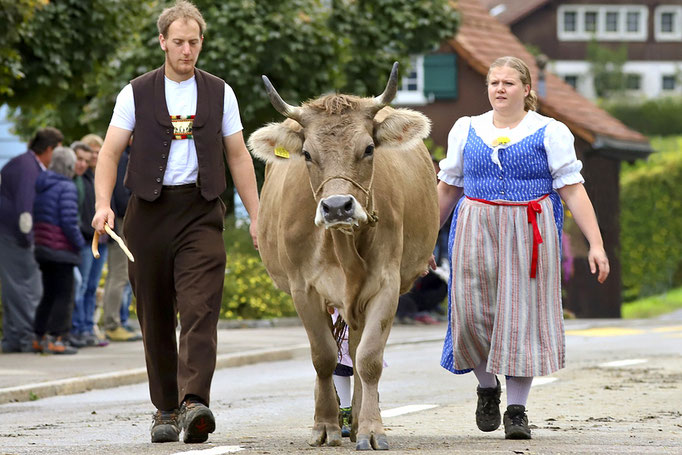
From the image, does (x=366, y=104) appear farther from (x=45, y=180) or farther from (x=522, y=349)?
(x=45, y=180)

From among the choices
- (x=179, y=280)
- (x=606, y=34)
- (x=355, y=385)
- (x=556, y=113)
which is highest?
(x=606, y=34)

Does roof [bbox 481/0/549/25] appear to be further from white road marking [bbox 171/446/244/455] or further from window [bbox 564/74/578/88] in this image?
white road marking [bbox 171/446/244/455]

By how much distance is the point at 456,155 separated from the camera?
8836mm

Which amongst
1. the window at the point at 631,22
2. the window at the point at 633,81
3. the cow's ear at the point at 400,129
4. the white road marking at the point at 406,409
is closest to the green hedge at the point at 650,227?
the white road marking at the point at 406,409

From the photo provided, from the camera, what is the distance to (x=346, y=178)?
781cm

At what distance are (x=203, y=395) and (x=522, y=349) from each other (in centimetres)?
176

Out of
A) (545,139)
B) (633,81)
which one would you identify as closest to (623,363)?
(545,139)

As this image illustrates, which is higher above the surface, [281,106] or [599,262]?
[281,106]

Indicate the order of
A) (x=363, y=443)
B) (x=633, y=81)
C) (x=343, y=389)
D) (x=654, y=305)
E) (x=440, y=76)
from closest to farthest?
(x=363, y=443) < (x=343, y=389) < (x=440, y=76) < (x=654, y=305) < (x=633, y=81)

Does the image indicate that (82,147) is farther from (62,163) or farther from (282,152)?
(282,152)

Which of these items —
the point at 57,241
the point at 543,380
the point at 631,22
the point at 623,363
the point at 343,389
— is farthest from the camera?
the point at 631,22

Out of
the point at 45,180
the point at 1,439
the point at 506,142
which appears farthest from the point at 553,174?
the point at 45,180

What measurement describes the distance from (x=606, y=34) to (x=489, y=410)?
74975mm

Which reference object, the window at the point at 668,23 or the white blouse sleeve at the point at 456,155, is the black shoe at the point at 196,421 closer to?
the white blouse sleeve at the point at 456,155
